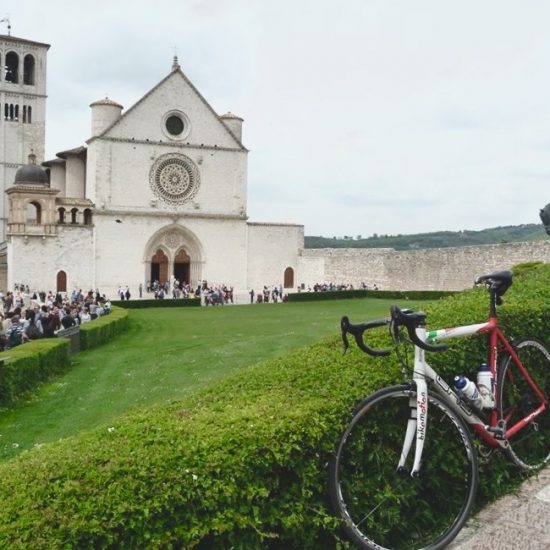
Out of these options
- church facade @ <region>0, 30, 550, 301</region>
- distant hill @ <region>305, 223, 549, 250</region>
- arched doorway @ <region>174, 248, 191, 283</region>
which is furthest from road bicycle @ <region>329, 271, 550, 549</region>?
distant hill @ <region>305, 223, 549, 250</region>

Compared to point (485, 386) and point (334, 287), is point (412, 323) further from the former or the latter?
point (334, 287)

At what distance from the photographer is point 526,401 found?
4727mm

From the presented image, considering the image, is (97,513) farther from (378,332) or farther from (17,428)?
(17,428)

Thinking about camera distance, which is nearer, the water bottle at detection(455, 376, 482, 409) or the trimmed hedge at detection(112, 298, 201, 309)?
the water bottle at detection(455, 376, 482, 409)

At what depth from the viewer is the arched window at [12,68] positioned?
61.0 metres

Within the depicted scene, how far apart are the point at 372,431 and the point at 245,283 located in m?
47.0

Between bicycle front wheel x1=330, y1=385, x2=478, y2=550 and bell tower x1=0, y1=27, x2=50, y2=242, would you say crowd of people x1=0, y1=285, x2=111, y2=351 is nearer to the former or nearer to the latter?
bicycle front wheel x1=330, y1=385, x2=478, y2=550

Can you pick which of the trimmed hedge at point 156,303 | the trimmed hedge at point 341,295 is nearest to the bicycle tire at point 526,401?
the trimmed hedge at point 156,303

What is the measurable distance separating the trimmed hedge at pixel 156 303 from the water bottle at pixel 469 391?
3433cm

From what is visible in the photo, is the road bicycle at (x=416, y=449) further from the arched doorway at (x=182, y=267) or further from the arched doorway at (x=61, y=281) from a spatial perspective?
the arched doorway at (x=182, y=267)

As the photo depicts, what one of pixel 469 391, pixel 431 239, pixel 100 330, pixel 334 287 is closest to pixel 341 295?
pixel 334 287

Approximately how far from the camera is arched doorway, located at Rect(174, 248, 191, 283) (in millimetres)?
49812

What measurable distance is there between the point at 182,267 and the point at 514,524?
47170 mm

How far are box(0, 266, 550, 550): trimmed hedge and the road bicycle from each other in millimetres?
145
